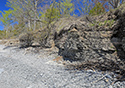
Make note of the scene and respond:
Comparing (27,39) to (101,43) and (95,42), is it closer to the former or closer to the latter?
(95,42)

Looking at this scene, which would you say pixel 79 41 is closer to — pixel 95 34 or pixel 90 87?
pixel 95 34

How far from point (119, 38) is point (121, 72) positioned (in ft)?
5.48

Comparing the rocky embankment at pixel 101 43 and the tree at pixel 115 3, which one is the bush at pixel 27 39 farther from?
the tree at pixel 115 3

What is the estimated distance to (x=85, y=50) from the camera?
405 centimetres

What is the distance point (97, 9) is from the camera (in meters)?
6.06

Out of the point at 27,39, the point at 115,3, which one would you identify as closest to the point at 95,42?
the point at 115,3

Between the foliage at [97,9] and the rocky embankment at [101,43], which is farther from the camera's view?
the foliage at [97,9]

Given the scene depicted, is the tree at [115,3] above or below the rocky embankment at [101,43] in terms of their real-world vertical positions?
above

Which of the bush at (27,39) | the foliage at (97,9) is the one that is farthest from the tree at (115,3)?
→ the bush at (27,39)

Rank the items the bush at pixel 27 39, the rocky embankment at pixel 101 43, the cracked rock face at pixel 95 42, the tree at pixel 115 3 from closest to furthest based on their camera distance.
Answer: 1. the rocky embankment at pixel 101 43
2. the cracked rock face at pixel 95 42
3. the tree at pixel 115 3
4. the bush at pixel 27 39

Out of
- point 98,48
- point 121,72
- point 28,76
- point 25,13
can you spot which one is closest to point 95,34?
point 98,48

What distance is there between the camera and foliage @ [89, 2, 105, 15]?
5951mm

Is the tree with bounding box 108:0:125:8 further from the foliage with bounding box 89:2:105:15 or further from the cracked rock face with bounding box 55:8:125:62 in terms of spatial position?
the cracked rock face with bounding box 55:8:125:62

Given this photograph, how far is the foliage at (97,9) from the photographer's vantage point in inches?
234
